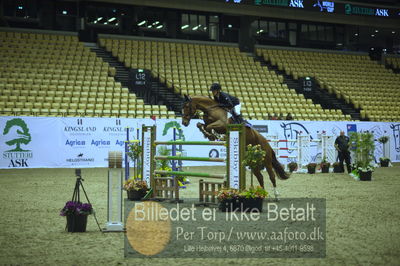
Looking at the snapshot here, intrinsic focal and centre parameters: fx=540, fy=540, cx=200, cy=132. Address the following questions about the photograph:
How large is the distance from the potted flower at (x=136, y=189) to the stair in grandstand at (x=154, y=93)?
1420 centimetres

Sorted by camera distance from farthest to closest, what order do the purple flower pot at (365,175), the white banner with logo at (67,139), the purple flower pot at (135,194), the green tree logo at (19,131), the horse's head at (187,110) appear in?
the white banner with logo at (67,139) < the green tree logo at (19,131) < the purple flower pot at (365,175) < the purple flower pot at (135,194) < the horse's head at (187,110)

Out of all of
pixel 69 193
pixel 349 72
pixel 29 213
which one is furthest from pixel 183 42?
pixel 29 213

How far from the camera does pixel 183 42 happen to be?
32438 millimetres

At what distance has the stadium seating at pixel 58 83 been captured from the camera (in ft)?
72.2

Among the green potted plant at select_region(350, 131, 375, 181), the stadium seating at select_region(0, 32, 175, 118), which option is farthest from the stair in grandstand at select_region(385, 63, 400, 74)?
the stadium seating at select_region(0, 32, 175, 118)

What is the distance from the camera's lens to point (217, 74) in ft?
94.4

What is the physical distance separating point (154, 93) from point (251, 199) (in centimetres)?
1819

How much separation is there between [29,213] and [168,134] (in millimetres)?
13378

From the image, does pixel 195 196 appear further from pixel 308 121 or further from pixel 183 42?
pixel 183 42

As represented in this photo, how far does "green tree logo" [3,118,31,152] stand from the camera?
65.4ft

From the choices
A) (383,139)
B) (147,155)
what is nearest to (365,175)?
(383,139)

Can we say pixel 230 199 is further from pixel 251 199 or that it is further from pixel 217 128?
pixel 217 128

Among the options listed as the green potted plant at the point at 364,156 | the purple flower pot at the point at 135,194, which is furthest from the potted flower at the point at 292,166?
the purple flower pot at the point at 135,194

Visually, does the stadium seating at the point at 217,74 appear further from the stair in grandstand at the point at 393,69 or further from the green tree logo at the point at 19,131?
the stair in grandstand at the point at 393,69
